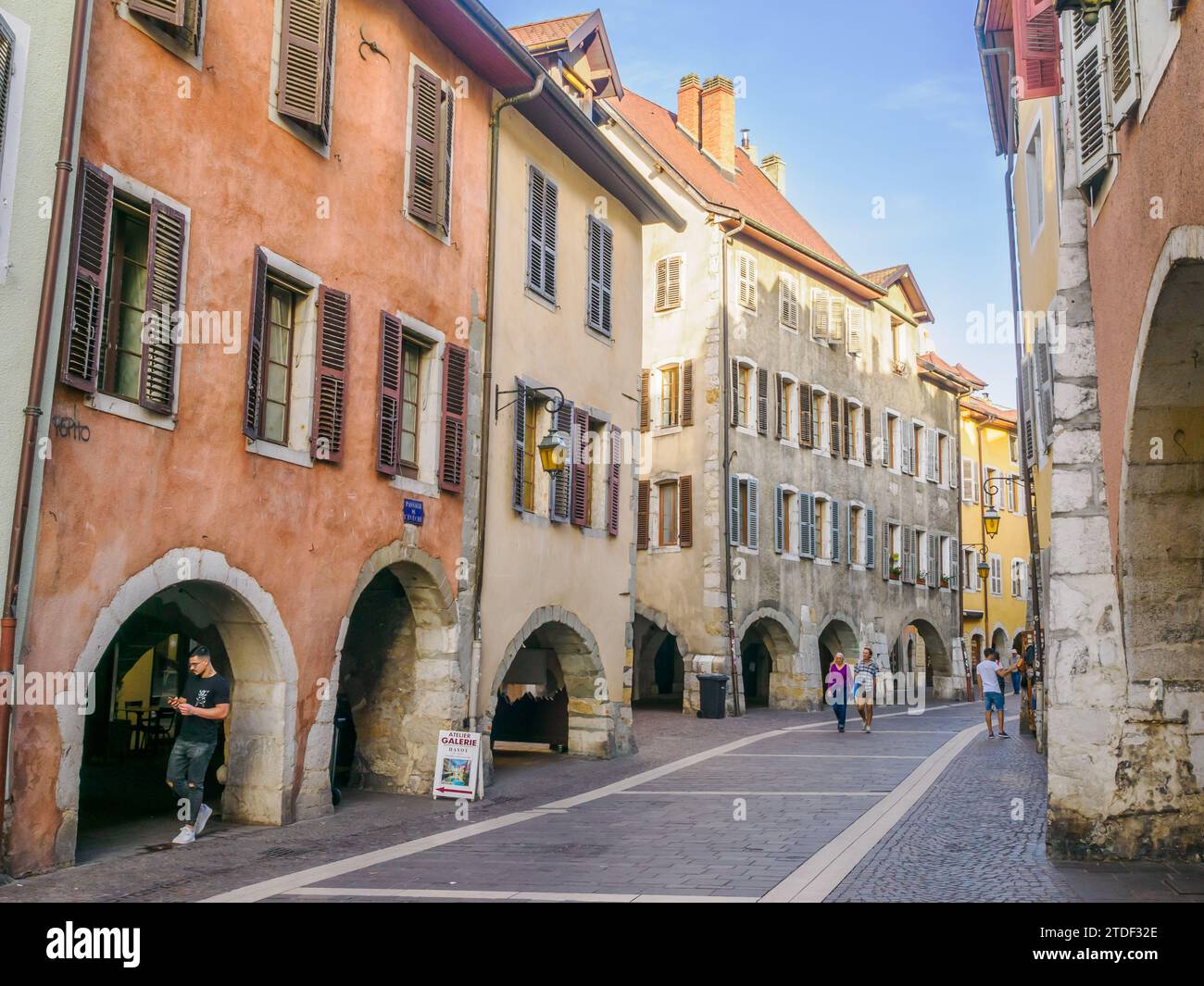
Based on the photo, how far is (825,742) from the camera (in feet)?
68.6

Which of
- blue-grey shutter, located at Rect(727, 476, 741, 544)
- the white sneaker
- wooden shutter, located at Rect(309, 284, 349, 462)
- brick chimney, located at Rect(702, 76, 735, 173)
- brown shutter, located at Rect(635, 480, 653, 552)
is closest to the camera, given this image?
the white sneaker

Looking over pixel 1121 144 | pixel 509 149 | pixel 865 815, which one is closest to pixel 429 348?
pixel 509 149

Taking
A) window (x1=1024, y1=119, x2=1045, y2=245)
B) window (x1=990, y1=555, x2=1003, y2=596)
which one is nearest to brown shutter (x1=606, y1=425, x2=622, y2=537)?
window (x1=1024, y1=119, x2=1045, y2=245)

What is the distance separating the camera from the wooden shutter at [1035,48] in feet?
39.4

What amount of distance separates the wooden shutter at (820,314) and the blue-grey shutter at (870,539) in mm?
5371

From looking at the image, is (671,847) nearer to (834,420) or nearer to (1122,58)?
(1122,58)

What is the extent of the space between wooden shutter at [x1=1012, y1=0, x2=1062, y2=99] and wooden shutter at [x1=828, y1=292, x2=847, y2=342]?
21.9 m

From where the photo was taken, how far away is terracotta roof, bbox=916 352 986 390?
40562 millimetres

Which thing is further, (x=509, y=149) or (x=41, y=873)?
(x=509, y=149)

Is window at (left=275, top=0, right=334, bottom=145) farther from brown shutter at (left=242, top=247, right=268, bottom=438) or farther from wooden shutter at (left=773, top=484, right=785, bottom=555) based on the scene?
wooden shutter at (left=773, top=484, right=785, bottom=555)

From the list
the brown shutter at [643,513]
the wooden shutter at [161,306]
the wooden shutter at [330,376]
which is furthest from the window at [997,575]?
the wooden shutter at [161,306]

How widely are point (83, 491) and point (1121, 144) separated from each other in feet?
25.4

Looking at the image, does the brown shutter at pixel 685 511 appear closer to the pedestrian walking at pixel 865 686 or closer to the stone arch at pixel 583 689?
the pedestrian walking at pixel 865 686
